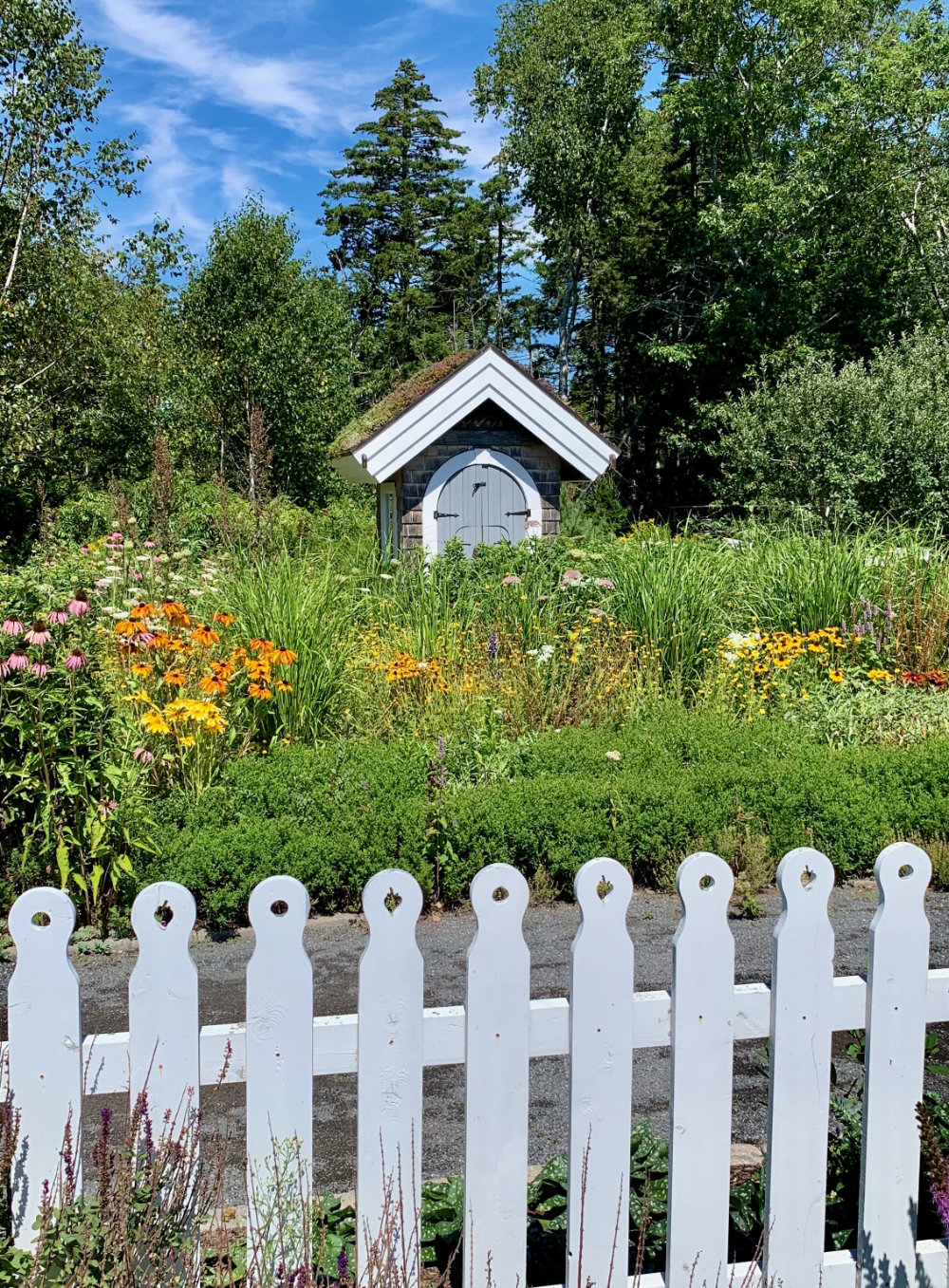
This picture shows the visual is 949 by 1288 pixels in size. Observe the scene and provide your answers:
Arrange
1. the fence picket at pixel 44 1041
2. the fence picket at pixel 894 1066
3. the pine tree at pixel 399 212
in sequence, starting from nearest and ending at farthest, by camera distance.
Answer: the fence picket at pixel 44 1041, the fence picket at pixel 894 1066, the pine tree at pixel 399 212

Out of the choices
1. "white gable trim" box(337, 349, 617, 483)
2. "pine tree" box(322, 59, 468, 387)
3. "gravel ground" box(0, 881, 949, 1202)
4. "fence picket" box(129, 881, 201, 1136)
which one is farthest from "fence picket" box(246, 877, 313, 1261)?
"pine tree" box(322, 59, 468, 387)

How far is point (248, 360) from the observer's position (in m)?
20.4

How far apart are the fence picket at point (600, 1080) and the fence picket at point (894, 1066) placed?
51 cm

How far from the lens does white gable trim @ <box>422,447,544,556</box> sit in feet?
41.9

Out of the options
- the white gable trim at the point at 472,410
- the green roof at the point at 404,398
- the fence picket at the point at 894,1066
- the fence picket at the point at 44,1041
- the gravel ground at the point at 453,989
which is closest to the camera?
the fence picket at the point at 44,1041

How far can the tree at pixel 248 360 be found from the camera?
2047 cm

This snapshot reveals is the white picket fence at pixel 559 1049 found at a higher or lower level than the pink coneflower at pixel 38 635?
lower

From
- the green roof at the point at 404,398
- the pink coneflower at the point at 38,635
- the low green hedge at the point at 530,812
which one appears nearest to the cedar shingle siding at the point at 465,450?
the green roof at the point at 404,398

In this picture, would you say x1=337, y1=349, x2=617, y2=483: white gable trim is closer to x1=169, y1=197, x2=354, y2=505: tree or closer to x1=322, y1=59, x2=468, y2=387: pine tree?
x1=169, y1=197, x2=354, y2=505: tree

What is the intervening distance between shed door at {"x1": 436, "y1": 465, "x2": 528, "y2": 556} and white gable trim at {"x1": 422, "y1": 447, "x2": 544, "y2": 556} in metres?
0.05

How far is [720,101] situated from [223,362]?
13.0m

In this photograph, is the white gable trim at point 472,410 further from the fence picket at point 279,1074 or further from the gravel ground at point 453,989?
the fence picket at point 279,1074

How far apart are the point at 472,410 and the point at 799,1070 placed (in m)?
11.1

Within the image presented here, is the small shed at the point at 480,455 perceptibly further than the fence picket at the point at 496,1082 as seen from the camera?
Yes
